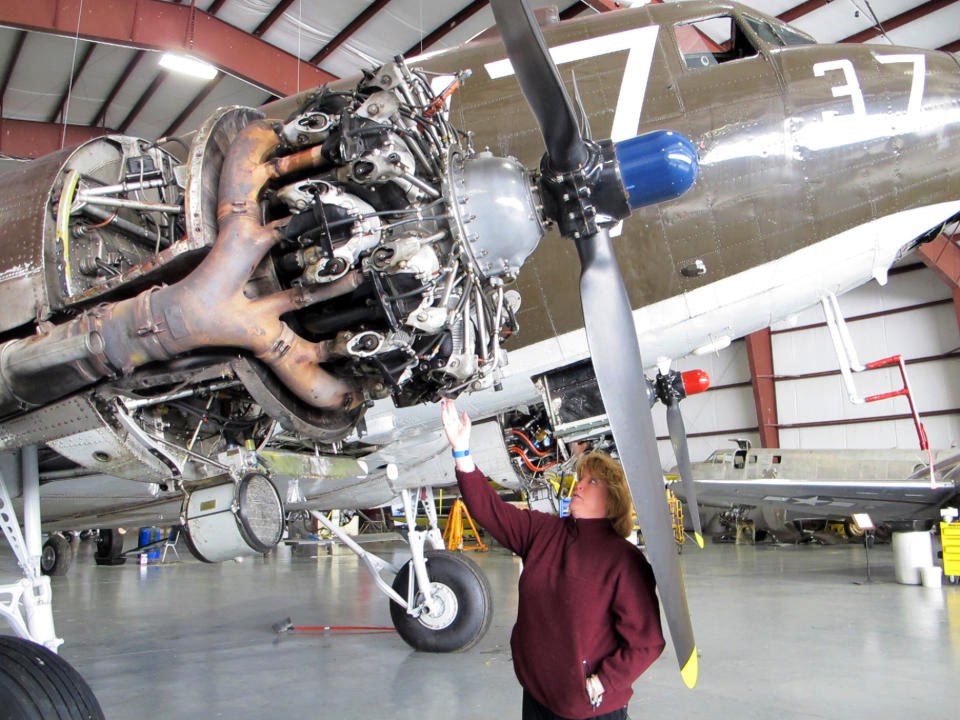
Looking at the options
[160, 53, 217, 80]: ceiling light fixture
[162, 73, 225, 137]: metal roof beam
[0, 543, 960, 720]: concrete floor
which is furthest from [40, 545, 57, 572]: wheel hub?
[162, 73, 225, 137]: metal roof beam

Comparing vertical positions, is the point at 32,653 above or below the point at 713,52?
below

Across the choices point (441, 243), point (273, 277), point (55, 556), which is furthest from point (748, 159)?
point (55, 556)

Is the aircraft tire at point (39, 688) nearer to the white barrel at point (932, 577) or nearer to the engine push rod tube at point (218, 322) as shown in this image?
the engine push rod tube at point (218, 322)

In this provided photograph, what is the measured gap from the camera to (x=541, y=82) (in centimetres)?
277

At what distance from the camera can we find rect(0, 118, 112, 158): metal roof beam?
16.0 m

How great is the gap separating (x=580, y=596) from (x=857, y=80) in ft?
11.7

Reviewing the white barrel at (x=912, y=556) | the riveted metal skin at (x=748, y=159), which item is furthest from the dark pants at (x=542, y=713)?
the white barrel at (x=912, y=556)

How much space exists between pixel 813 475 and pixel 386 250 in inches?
762

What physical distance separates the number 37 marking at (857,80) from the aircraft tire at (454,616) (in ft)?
14.4

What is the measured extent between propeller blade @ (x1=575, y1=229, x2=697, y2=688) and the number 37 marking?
2.09 meters

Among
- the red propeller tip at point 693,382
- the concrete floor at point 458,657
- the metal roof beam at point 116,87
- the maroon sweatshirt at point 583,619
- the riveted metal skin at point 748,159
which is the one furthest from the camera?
the metal roof beam at point 116,87

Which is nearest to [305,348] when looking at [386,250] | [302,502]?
[386,250]

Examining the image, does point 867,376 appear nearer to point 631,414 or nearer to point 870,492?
point 870,492

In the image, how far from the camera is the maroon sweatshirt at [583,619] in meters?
2.38
